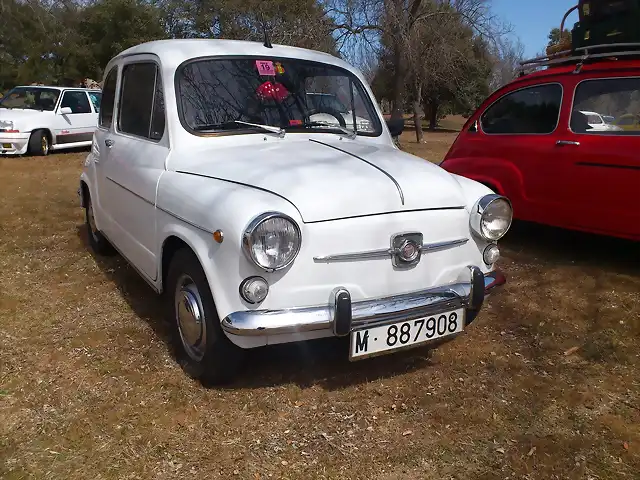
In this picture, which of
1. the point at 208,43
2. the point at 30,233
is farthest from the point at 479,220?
the point at 30,233

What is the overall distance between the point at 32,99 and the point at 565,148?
11919 mm

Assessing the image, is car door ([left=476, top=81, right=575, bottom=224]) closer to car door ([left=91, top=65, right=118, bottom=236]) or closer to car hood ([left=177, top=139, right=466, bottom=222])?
car hood ([left=177, top=139, right=466, bottom=222])

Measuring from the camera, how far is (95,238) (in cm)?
545

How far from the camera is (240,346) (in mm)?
2756

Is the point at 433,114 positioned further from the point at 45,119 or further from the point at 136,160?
the point at 136,160

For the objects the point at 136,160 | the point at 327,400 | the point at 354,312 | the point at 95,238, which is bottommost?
the point at 327,400

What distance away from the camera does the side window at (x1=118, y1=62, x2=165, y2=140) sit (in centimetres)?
367

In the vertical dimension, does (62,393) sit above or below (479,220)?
below

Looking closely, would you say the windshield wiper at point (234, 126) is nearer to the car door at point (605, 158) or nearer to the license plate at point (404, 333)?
the license plate at point (404, 333)

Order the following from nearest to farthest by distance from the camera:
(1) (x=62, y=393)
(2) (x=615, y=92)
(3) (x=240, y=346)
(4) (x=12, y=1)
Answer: (3) (x=240, y=346), (1) (x=62, y=393), (2) (x=615, y=92), (4) (x=12, y=1)

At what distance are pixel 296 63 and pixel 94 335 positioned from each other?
2.26 meters

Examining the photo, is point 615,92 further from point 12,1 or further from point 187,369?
point 12,1

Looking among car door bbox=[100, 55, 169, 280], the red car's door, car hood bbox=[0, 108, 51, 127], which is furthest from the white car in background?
car hood bbox=[0, 108, 51, 127]

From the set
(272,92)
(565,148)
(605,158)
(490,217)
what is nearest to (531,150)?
(565,148)
